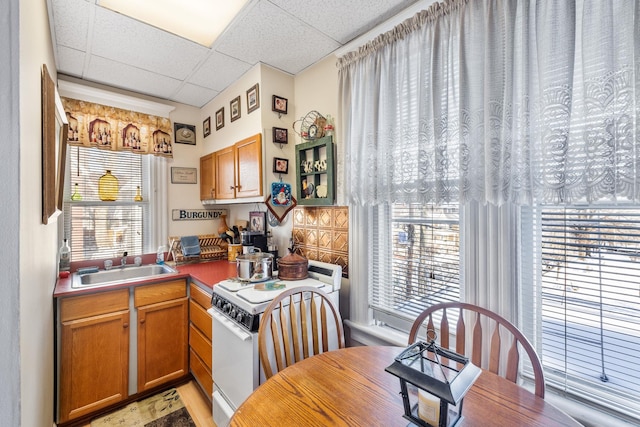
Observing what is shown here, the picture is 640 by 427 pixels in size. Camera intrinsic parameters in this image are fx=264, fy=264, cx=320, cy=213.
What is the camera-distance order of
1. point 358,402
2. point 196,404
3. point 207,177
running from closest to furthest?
1. point 358,402
2. point 196,404
3. point 207,177

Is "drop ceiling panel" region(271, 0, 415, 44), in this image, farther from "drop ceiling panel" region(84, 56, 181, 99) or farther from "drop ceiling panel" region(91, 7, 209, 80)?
"drop ceiling panel" region(84, 56, 181, 99)

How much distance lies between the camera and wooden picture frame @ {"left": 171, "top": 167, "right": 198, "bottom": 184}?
2913 mm

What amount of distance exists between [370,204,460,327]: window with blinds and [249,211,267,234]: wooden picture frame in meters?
1.20

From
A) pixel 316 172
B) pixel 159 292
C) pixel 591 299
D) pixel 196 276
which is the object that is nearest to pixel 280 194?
pixel 316 172

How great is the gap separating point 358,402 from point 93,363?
207 cm

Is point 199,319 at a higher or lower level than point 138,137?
lower

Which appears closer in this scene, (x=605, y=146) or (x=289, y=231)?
(x=605, y=146)

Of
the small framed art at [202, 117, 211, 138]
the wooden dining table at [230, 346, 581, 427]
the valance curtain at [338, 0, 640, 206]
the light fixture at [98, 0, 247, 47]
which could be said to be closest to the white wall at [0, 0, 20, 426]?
the wooden dining table at [230, 346, 581, 427]

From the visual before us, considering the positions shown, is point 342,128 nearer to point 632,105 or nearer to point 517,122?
point 517,122

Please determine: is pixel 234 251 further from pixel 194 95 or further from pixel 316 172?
pixel 194 95

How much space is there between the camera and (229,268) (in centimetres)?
250

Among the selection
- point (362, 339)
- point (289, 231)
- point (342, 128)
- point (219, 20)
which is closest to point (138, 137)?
point (219, 20)

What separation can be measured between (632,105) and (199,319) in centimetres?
263

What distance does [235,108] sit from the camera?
245cm
